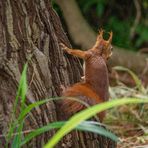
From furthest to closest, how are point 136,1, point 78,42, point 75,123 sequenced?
point 136,1
point 78,42
point 75,123

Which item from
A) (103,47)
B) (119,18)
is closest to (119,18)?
(119,18)

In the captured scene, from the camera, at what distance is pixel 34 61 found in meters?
2.56

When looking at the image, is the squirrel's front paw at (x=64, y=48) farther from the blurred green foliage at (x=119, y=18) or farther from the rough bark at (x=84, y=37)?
the blurred green foliage at (x=119, y=18)

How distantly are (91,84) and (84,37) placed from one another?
4587 mm

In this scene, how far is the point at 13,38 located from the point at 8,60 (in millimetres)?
89

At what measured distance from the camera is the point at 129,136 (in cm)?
391

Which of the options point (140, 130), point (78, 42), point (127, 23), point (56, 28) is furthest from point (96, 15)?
point (56, 28)

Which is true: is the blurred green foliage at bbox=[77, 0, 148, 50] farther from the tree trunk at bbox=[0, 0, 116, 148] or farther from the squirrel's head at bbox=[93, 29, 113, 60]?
the tree trunk at bbox=[0, 0, 116, 148]

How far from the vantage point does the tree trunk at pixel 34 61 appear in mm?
2457

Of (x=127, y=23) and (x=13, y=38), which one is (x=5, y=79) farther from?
(x=127, y=23)

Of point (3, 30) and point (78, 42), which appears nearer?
point (3, 30)

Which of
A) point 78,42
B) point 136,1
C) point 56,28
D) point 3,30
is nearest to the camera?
point 3,30

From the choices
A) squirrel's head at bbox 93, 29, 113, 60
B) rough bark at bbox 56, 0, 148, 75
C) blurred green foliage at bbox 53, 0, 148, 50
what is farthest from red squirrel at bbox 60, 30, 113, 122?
blurred green foliage at bbox 53, 0, 148, 50

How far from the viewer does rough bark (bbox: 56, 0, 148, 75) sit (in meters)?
7.04
